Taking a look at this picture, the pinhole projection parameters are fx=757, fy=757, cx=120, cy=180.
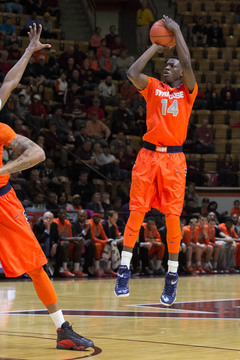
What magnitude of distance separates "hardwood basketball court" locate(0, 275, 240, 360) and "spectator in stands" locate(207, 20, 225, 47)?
13766mm

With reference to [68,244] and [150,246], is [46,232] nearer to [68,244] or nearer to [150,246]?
[68,244]

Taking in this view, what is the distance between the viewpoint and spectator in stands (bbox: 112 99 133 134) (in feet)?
68.3

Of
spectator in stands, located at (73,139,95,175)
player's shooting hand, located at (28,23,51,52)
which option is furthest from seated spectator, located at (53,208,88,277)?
player's shooting hand, located at (28,23,51,52)

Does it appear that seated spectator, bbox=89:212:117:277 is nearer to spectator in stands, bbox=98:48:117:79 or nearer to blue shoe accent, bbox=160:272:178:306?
spectator in stands, bbox=98:48:117:79

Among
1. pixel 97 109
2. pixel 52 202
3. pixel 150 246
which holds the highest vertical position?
pixel 97 109

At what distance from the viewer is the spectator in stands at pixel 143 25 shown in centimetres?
2377

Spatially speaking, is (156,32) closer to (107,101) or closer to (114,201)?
(114,201)

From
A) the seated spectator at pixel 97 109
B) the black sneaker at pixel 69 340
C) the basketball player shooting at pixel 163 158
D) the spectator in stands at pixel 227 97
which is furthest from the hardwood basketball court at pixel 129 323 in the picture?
the spectator in stands at pixel 227 97

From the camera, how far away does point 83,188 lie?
17766mm

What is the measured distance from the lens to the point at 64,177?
17609 mm

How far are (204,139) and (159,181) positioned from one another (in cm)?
1449

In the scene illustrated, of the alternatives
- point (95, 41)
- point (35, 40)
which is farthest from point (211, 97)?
point (35, 40)

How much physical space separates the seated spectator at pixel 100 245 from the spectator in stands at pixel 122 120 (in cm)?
530

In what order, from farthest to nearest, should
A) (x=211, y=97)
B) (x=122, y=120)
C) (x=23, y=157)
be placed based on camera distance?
(x=211, y=97) < (x=122, y=120) < (x=23, y=157)
